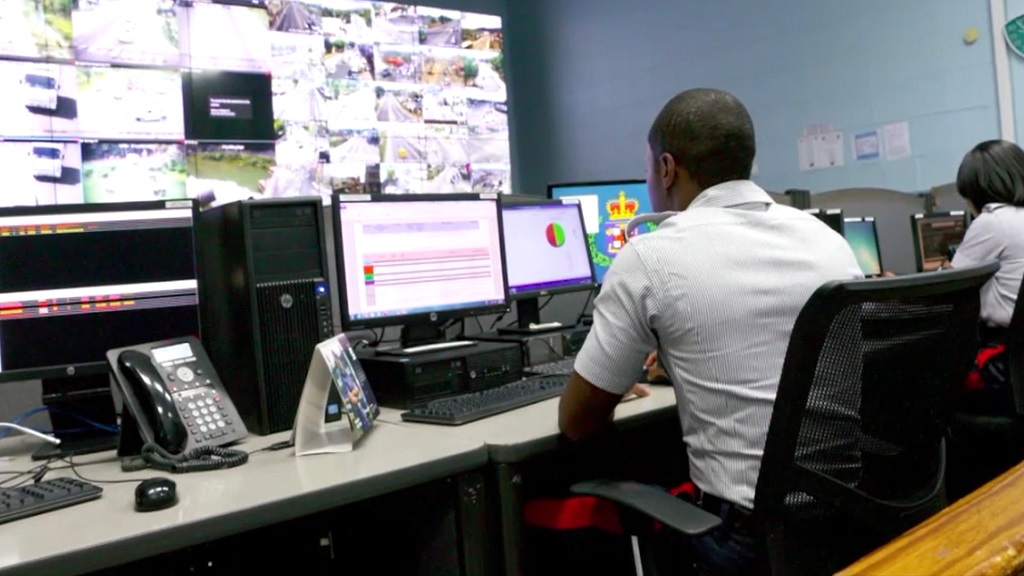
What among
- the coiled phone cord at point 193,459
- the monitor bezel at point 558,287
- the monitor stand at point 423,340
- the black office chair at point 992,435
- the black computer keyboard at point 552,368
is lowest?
the black office chair at point 992,435

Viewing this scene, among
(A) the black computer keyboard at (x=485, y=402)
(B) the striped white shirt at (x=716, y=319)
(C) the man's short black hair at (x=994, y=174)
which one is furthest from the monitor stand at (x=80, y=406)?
(C) the man's short black hair at (x=994, y=174)

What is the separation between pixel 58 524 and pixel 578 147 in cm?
460

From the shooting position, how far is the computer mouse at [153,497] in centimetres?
101

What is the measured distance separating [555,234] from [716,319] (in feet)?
3.67

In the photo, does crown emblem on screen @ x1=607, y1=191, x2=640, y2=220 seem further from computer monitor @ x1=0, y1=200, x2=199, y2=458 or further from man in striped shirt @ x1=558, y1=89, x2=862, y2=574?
computer monitor @ x1=0, y1=200, x2=199, y2=458

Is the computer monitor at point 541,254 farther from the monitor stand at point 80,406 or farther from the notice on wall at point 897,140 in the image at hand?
the notice on wall at point 897,140

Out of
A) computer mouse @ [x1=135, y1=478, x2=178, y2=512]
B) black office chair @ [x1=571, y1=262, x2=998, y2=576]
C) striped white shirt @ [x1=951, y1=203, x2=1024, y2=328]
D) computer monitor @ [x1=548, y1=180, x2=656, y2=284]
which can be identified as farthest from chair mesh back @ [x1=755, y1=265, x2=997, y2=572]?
striped white shirt @ [x1=951, y1=203, x2=1024, y2=328]

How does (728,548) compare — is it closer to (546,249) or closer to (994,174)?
(546,249)

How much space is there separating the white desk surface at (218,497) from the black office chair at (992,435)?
4.67 feet

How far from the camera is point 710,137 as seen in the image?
134cm

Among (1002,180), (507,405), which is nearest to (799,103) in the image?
(1002,180)

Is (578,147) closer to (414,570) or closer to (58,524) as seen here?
(414,570)

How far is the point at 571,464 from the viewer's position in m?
1.86

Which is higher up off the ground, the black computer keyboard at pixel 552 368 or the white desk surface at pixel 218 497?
the black computer keyboard at pixel 552 368
